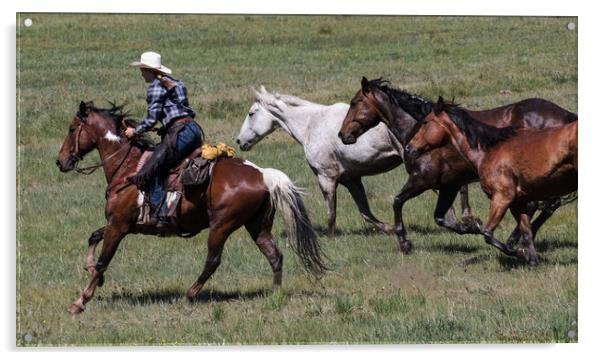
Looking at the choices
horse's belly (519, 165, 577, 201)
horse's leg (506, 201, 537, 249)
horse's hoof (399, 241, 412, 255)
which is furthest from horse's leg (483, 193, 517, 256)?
horse's hoof (399, 241, 412, 255)

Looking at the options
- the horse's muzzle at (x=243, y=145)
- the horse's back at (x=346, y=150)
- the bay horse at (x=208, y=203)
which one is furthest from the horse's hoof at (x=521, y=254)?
the horse's muzzle at (x=243, y=145)

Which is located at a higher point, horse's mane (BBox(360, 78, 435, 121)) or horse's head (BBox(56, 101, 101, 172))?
horse's mane (BBox(360, 78, 435, 121))

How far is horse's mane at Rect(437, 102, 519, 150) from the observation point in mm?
13344

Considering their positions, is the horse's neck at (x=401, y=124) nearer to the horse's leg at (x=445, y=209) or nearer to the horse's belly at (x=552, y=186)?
the horse's leg at (x=445, y=209)

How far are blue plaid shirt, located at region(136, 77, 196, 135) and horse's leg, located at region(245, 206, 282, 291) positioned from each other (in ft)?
3.73

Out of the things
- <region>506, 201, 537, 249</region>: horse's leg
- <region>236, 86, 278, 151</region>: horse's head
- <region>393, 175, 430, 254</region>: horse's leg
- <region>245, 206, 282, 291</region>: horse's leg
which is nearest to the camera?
<region>245, 206, 282, 291</region>: horse's leg

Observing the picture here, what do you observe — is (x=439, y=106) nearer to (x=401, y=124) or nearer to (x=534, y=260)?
(x=401, y=124)

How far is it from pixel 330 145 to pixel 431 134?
2606 mm

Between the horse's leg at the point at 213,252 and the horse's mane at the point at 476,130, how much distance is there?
2.58 meters

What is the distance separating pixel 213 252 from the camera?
40.4 feet

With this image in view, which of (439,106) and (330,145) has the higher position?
(439,106)

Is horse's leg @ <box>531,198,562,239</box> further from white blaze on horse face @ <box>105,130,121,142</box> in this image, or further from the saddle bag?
white blaze on horse face @ <box>105,130,121,142</box>

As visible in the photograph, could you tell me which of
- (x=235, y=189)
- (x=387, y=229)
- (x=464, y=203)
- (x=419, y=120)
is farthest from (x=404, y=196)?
(x=235, y=189)

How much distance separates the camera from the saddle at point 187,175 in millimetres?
12211
